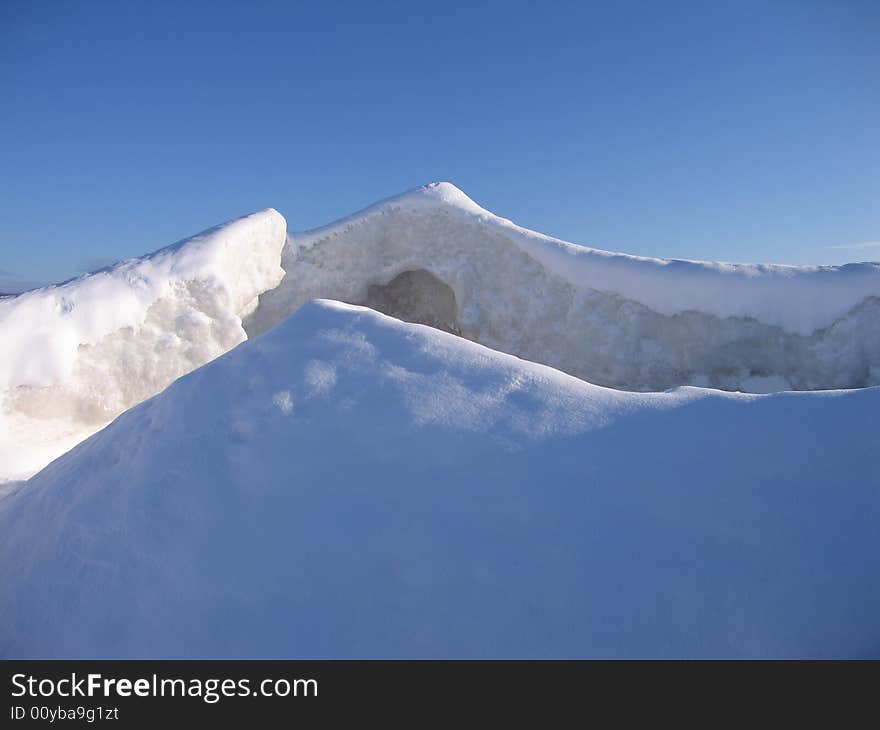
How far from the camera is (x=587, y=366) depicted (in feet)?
24.7

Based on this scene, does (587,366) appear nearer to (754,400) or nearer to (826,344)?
(826,344)

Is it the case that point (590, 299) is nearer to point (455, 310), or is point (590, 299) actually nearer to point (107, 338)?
point (455, 310)

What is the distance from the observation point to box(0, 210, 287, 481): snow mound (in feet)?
17.4

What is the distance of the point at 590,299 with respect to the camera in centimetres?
740

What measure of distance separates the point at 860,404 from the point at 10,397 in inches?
238

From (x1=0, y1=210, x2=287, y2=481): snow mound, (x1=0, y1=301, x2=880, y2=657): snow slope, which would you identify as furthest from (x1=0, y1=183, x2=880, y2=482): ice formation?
(x1=0, y1=301, x2=880, y2=657): snow slope

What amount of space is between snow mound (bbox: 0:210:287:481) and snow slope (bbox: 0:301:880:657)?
2.85 meters

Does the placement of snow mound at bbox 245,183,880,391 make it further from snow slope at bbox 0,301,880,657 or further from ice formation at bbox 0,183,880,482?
snow slope at bbox 0,301,880,657

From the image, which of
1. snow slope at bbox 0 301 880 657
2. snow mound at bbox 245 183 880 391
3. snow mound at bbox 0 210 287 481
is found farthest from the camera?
snow mound at bbox 245 183 880 391

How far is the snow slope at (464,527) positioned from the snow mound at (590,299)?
14.7 ft

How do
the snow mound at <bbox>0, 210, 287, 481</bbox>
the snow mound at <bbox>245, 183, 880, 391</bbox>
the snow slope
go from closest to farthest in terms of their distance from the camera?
the snow slope < the snow mound at <bbox>0, 210, 287, 481</bbox> < the snow mound at <bbox>245, 183, 880, 391</bbox>

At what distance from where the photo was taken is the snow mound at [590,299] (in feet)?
21.1

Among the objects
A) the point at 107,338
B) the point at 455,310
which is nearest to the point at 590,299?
the point at 455,310
